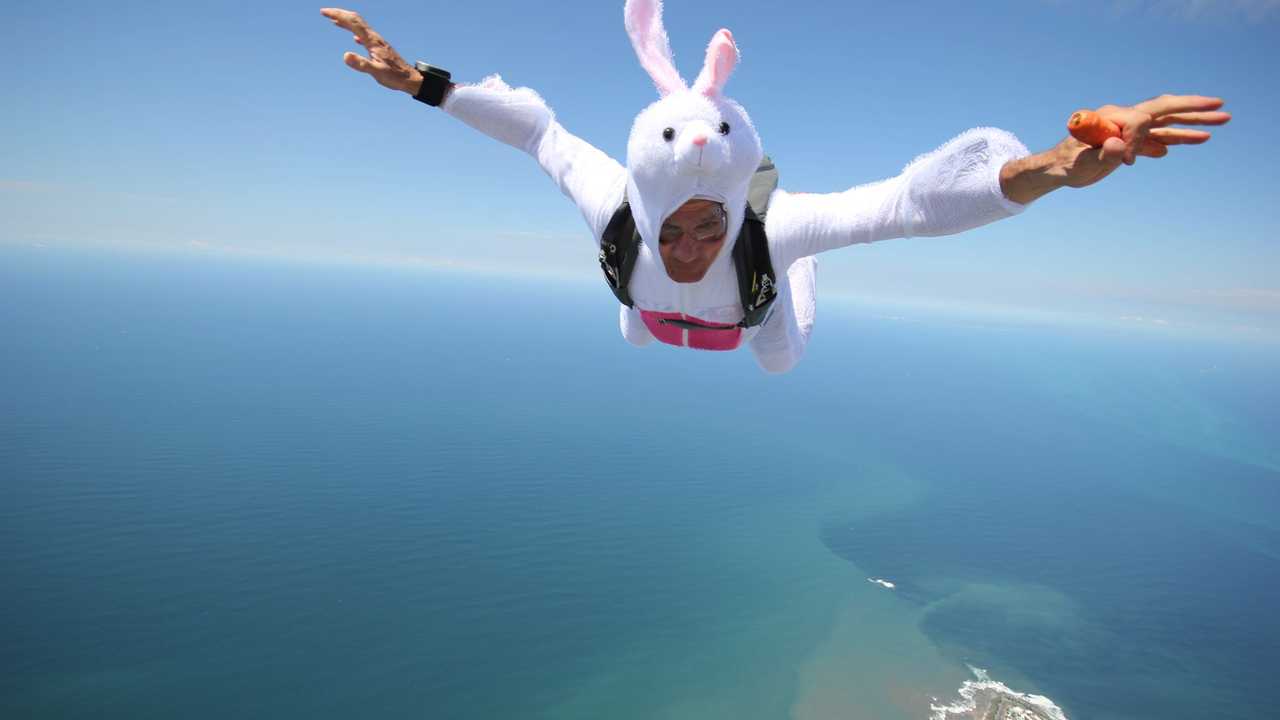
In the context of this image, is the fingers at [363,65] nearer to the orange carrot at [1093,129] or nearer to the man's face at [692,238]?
the man's face at [692,238]

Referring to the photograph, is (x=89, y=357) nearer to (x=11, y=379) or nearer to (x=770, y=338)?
→ (x=11, y=379)

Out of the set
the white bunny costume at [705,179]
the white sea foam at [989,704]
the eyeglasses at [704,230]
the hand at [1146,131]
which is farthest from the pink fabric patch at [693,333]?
the white sea foam at [989,704]

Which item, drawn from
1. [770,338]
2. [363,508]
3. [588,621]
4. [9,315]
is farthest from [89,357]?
[770,338]

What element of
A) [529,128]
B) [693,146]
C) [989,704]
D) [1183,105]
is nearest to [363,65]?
[529,128]

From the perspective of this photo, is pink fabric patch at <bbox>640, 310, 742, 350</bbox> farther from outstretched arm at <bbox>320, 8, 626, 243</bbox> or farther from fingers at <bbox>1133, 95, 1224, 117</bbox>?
fingers at <bbox>1133, 95, 1224, 117</bbox>

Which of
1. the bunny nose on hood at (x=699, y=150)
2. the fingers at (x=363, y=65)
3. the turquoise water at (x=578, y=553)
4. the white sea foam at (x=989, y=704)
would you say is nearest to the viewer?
the bunny nose on hood at (x=699, y=150)

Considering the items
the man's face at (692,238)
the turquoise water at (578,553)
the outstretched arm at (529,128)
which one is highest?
the outstretched arm at (529,128)

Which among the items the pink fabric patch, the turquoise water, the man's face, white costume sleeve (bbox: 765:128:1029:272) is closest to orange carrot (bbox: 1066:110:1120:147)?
white costume sleeve (bbox: 765:128:1029:272)

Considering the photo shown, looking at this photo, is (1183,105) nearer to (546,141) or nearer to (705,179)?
(705,179)
